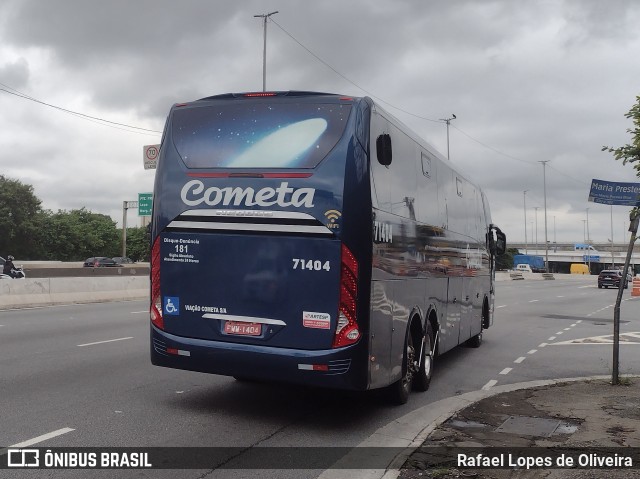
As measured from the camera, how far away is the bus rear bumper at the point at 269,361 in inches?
249

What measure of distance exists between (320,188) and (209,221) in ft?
4.26

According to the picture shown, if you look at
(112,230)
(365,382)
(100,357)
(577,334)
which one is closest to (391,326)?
(365,382)

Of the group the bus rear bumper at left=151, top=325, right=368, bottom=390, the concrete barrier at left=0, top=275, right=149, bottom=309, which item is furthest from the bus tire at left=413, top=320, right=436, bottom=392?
the concrete barrier at left=0, top=275, right=149, bottom=309

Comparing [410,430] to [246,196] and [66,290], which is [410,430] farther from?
[66,290]

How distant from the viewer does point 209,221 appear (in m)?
6.86

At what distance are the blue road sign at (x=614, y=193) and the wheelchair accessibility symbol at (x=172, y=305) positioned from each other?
6.11 metres

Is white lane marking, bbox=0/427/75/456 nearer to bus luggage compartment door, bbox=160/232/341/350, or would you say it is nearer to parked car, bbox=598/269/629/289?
bus luggage compartment door, bbox=160/232/341/350

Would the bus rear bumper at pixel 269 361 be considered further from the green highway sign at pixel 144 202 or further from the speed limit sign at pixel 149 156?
the green highway sign at pixel 144 202

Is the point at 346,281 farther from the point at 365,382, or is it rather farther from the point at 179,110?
the point at 179,110

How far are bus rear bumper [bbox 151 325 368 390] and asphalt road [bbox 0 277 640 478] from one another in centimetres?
56

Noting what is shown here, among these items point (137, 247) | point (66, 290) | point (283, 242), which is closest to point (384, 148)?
point (283, 242)

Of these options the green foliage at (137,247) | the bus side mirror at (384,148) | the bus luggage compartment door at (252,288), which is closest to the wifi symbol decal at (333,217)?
the bus luggage compartment door at (252,288)

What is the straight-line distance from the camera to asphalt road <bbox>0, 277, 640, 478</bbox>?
20.0ft

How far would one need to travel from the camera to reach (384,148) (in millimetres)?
6871
